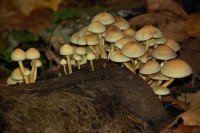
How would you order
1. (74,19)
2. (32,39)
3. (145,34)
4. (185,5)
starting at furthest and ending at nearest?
(185,5) < (32,39) < (74,19) < (145,34)

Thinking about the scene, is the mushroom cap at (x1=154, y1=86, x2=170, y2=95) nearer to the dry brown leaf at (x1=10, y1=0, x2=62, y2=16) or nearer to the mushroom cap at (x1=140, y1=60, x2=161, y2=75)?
the mushroom cap at (x1=140, y1=60, x2=161, y2=75)

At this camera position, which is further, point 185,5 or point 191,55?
point 185,5

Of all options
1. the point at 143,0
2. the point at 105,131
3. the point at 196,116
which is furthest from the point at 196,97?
the point at 143,0

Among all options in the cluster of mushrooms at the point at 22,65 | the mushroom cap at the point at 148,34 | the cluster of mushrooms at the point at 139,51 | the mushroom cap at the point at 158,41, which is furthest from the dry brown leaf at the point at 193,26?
the cluster of mushrooms at the point at 22,65

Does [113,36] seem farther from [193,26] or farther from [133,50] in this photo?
[193,26]

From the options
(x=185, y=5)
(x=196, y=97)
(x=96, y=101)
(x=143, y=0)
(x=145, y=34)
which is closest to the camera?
(x=96, y=101)

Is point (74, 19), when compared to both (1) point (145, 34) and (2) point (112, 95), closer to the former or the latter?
(1) point (145, 34)
